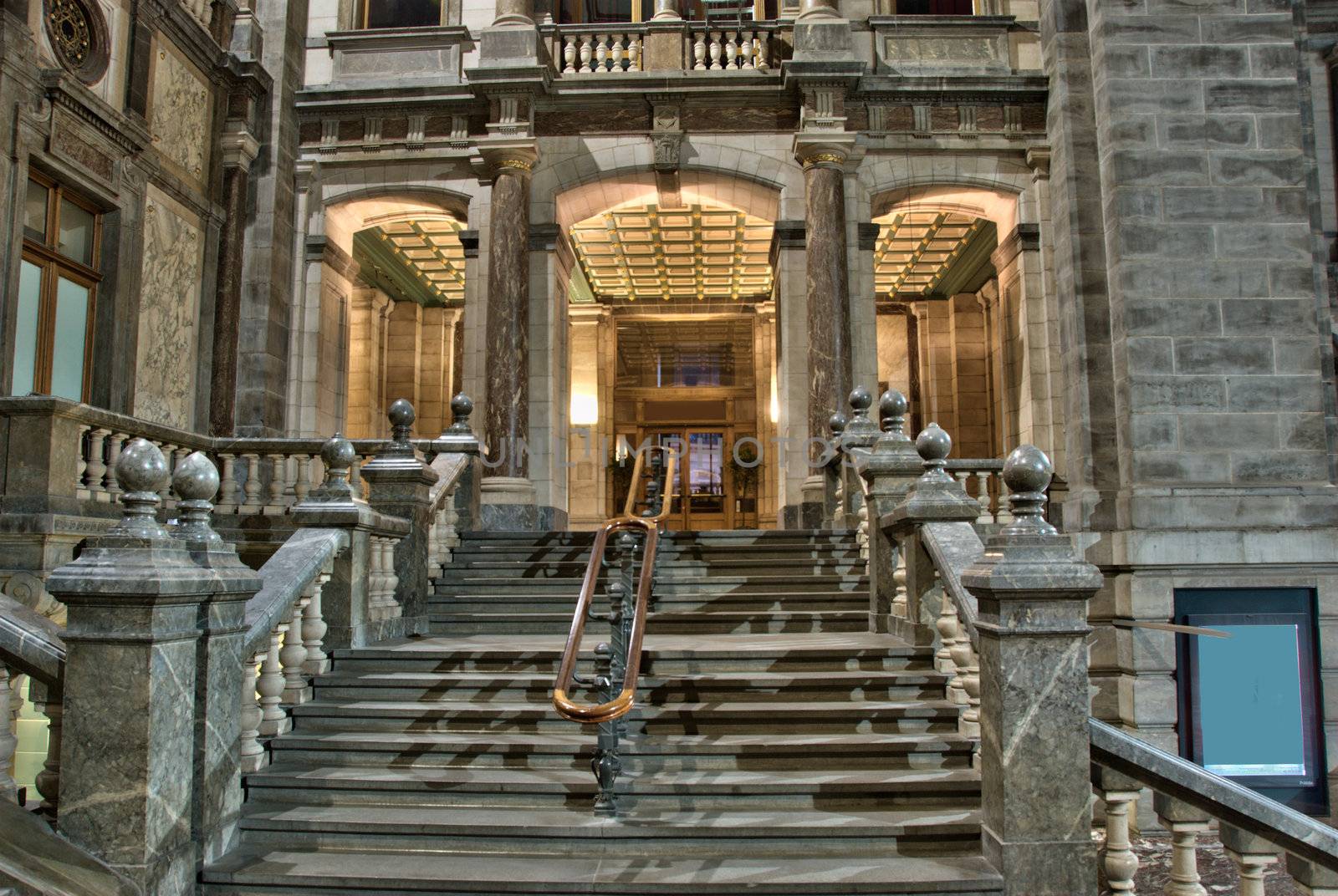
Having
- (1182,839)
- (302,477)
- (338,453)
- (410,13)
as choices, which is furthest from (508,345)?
(1182,839)

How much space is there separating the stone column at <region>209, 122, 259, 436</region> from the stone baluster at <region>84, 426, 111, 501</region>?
435 centimetres

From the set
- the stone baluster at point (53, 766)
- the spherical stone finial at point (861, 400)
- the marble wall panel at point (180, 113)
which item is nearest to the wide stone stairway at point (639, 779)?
the stone baluster at point (53, 766)

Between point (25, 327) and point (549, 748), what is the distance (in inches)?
297

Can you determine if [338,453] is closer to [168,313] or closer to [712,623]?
[712,623]

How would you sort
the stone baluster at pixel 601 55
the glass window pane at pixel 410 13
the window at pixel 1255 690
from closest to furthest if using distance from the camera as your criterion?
the window at pixel 1255 690 < the stone baluster at pixel 601 55 < the glass window pane at pixel 410 13

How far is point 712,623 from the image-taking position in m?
7.66

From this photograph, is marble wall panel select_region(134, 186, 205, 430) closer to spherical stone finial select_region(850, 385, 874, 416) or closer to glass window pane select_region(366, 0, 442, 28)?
glass window pane select_region(366, 0, 442, 28)

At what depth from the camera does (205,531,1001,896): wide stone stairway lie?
4344 millimetres

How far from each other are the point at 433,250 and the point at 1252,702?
46.6 feet

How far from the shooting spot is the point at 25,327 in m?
9.70

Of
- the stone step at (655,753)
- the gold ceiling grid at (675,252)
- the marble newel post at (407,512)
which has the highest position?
the gold ceiling grid at (675,252)

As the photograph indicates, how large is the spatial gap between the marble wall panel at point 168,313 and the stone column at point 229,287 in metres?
0.30

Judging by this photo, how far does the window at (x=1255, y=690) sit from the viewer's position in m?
9.33

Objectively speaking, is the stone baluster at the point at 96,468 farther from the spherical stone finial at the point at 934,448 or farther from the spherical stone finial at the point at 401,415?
the spherical stone finial at the point at 934,448
